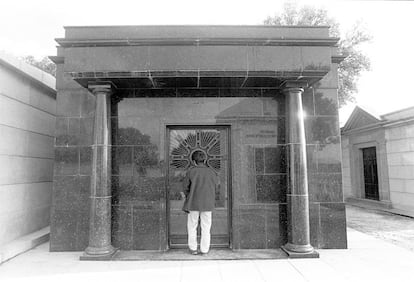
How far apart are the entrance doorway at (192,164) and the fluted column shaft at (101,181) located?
124 cm

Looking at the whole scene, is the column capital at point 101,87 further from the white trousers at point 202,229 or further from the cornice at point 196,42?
the white trousers at point 202,229

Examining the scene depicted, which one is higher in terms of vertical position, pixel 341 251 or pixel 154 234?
pixel 154 234

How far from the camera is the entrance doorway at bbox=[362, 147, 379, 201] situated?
13375mm

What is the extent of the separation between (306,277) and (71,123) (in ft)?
17.5

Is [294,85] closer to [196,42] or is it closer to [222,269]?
[196,42]

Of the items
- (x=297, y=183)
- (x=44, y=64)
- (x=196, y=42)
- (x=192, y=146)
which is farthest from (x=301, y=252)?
(x=44, y=64)

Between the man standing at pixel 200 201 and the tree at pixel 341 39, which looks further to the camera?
the tree at pixel 341 39

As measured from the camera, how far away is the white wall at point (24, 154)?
5816 mm

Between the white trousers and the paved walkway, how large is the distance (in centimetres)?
38

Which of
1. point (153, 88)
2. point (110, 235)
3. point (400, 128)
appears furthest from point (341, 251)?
point (400, 128)

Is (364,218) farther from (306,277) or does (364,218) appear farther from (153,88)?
(153,88)

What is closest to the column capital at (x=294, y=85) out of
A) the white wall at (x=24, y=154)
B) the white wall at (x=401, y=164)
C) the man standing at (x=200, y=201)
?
the man standing at (x=200, y=201)

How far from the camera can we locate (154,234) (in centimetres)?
582

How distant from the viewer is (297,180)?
5.53 m
